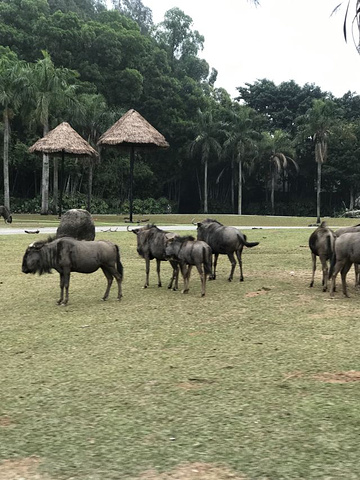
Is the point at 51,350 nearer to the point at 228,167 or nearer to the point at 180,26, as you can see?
the point at 228,167

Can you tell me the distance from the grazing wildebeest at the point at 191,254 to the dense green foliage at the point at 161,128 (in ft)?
99.1

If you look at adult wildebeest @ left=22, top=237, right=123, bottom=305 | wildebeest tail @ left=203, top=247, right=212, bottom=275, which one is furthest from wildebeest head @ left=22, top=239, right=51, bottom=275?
wildebeest tail @ left=203, top=247, right=212, bottom=275

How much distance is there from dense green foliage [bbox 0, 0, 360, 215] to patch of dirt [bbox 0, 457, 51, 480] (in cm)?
3582

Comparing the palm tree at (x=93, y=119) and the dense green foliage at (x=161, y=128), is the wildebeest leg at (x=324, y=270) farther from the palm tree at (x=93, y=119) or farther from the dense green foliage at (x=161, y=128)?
the palm tree at (x=93, y=119)

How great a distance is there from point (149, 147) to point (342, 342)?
24.5 metres

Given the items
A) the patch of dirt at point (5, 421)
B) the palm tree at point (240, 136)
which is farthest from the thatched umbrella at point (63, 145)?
the patch of dirt at point (5, 421)

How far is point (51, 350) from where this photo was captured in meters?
6.30

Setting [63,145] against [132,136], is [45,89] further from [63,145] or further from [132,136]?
[132,136]

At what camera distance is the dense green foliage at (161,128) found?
45594 mm

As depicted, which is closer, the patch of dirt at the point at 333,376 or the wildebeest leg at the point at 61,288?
the patch of dirt at the point at 333,376

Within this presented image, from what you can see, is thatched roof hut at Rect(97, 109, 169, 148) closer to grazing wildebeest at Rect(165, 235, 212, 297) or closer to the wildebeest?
the wildebeest

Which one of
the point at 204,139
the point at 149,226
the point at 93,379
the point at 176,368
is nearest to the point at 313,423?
the point at 176,368

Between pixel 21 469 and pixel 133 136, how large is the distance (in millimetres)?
26251

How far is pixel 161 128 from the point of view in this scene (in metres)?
55.9
